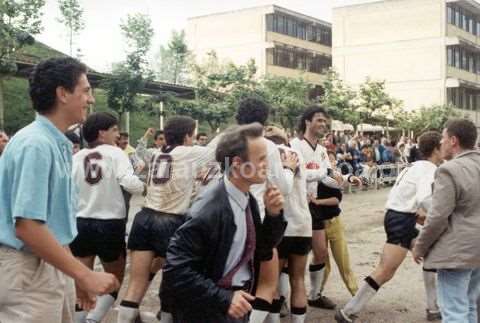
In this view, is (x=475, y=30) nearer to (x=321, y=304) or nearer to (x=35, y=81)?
(x=321, y=304)

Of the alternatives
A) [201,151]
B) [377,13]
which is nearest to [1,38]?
[201,151]

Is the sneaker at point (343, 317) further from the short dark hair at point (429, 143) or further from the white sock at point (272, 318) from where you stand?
the short dark hair at point (429, 143)

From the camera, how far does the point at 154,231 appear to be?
483 cm

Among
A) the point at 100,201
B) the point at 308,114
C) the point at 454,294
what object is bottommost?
the point at 454,294

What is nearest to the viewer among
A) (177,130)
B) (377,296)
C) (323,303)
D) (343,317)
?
(177,130)

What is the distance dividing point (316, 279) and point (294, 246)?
125 cm

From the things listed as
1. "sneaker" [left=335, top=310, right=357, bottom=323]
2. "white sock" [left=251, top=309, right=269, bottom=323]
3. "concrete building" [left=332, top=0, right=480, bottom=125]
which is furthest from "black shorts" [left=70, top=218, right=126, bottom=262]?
"concrete building" [left=332, top=0, right=480, bottom=125]

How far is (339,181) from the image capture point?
5.99 m

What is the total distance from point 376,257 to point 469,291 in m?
4.39

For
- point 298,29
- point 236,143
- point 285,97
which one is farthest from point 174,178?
Answer: point 298,29

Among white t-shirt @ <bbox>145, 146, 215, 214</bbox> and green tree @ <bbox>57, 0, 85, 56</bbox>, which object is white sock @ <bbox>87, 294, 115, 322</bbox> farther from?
green tree @ <bbox>57, 0, 85, 56</bbox>

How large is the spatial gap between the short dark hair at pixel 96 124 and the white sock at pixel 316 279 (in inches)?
99.6

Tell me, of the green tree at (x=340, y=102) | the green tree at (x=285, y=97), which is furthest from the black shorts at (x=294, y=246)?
the green tree at (x=340, y=102)

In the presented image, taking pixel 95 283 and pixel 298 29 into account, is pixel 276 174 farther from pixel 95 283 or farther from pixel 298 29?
pixel 298 29
